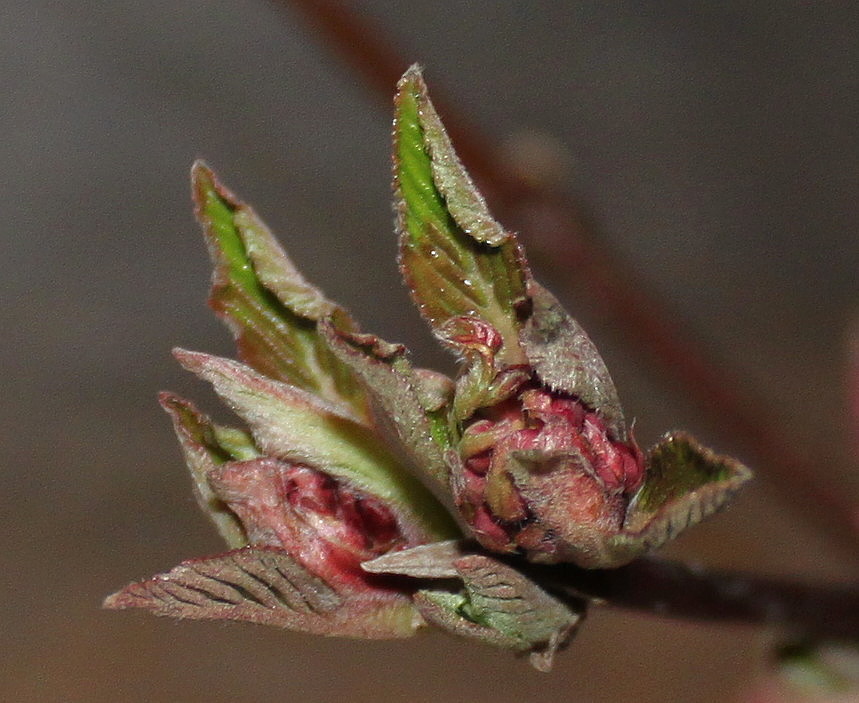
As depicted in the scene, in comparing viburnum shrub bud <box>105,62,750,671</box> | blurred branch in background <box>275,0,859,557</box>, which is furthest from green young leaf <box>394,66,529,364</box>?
blurred branch in background <box>275,0,859,557</box>

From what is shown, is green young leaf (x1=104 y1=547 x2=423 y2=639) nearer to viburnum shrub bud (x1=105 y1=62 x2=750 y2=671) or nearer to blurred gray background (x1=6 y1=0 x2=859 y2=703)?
viburnum shrub bud (x1=105 y1=62 x2=750 y2=671)

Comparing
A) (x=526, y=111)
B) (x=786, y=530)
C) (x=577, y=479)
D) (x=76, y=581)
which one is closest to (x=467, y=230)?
(x=577, y=479)

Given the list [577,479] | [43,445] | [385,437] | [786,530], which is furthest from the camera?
[43,445]

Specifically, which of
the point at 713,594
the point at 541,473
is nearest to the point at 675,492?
the point at 541,473

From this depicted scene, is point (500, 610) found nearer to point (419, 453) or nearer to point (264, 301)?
point (419, 453)

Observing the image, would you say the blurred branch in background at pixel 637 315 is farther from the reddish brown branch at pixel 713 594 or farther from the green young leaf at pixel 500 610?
the green young leaf at pixel 500 610

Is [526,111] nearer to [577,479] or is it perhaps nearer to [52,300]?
[52,300]
